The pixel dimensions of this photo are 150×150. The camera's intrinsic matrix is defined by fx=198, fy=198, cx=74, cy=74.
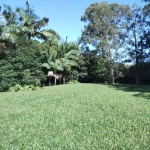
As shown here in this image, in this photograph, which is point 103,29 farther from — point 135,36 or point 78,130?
point 78,130

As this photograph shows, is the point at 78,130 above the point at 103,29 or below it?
below

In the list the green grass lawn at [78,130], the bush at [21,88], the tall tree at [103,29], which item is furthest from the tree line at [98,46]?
the green grass lawn at [78,130]

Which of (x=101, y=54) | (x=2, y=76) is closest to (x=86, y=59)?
(x=101, y=54)

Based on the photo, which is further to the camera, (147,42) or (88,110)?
(147,42)

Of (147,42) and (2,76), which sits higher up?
(147,42)

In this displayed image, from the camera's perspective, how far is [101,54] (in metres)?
27.1

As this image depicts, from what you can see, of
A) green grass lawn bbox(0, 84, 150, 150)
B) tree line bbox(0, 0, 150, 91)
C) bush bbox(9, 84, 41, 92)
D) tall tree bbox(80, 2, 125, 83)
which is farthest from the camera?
tall tree bbox(80, 2, 125, 83)

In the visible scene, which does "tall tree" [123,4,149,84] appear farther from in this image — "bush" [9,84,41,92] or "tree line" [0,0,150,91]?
"bush" [9,84,41,92]

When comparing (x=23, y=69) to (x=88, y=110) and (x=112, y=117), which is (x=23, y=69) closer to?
(x=88, y=110)

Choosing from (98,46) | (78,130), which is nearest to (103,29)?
(98,46)

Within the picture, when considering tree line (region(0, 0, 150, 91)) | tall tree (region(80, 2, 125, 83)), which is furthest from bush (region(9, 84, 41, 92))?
tall tree (region(80, 2, 125, 83))

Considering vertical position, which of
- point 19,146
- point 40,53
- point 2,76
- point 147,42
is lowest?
point 19,146

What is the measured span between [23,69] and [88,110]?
10332 mm

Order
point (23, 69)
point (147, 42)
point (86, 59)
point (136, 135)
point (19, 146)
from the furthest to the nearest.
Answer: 1. point (86, 59)
2. point (147, 42)
3. point (23, 69)
4. point (136, 135)
5. point (19, 146)
